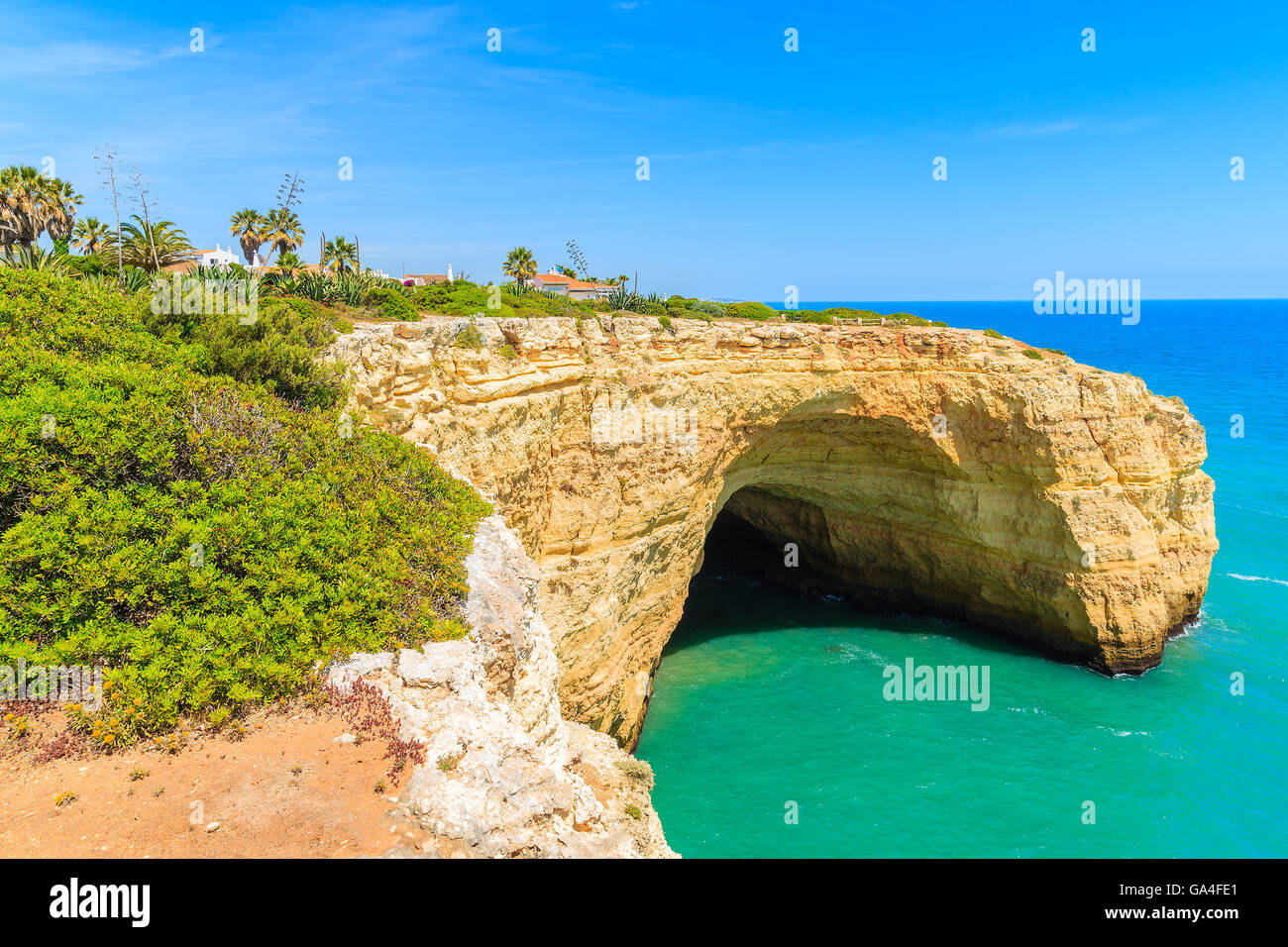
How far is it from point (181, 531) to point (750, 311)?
2143 centimetres

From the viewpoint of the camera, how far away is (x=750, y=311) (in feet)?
83.8

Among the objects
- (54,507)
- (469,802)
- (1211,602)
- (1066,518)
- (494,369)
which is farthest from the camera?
(1211,602)

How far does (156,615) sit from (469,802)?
3.83 meters

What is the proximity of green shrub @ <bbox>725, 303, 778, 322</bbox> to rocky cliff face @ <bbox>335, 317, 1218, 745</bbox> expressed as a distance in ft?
10.1

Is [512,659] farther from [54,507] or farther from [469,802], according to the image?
[54,507]

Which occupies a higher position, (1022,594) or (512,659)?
(512,659)

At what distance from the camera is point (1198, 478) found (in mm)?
24094

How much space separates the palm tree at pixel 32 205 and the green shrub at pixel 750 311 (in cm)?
2472

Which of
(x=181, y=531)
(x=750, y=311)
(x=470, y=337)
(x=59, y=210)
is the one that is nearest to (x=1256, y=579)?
(x=750, y=311)

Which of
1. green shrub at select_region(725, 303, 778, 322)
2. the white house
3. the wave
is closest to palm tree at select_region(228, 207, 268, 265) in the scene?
the white house

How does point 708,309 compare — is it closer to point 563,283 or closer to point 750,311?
point 750,311

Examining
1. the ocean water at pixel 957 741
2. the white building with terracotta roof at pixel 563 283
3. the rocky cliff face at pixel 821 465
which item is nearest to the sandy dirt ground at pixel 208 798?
the rocky cliff face at pixel 821 465

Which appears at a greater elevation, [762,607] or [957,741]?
[762,607]
